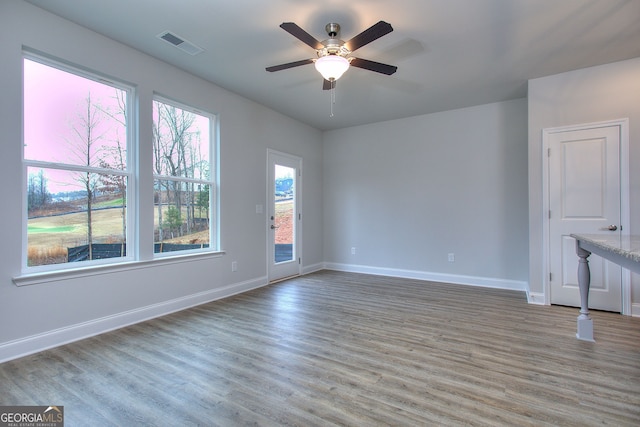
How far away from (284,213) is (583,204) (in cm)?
Result: 410

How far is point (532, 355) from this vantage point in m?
2.41

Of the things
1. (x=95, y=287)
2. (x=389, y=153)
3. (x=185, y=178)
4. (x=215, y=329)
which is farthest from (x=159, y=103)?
(x=389, y=153)

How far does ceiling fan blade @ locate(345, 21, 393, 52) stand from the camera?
7.00ft

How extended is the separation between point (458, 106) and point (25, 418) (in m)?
5.67

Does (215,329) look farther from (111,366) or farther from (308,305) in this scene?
(308,305)

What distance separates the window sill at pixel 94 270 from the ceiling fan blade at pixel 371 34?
9.50ft

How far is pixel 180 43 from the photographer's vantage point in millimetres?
3055

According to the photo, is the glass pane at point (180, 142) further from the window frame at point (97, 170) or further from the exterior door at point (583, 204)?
the exterior door at point (583, 204)

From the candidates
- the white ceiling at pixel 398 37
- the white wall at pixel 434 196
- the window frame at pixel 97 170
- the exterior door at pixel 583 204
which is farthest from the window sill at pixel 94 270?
the exterior door at pixel 583 204

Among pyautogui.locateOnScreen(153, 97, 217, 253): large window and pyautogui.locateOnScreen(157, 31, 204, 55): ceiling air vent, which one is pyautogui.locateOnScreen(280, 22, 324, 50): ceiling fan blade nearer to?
pyautogui.locateOnScreen(157, 31, 204, 55): ceiling air vent

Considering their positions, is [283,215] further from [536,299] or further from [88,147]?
[536,299]

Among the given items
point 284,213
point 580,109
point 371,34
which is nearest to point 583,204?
point 580,109

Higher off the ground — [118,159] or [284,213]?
[118,159]

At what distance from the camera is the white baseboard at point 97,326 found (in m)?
2.40
